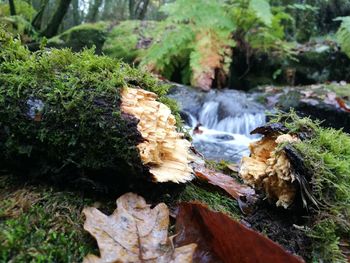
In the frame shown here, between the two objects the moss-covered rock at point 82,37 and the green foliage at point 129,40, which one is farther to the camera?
the green foliage at point 129,40

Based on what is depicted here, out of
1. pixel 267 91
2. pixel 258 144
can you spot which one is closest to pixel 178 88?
pixel 267 91

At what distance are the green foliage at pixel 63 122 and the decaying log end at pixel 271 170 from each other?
62cm

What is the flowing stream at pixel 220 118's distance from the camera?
18.6ft

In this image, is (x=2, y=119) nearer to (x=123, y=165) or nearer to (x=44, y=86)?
(x=44, y=86)

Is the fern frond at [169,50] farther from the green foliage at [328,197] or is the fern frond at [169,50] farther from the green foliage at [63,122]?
the green foliage at [328,197]

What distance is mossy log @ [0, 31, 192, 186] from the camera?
1442 millimetres

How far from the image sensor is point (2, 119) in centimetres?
152

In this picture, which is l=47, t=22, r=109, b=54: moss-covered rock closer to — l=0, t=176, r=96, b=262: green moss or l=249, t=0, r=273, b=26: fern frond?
l=249, t=0, r=273, b=26: fern frond

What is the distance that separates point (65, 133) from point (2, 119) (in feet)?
0.99

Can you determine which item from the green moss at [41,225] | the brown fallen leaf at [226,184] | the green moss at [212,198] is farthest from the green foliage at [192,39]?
the green moss at [41,225]

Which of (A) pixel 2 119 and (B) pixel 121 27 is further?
(B) pixel 121 27

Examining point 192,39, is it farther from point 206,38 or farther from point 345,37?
point 345,37

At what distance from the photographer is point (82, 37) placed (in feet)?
32.7

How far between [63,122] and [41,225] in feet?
1.42
